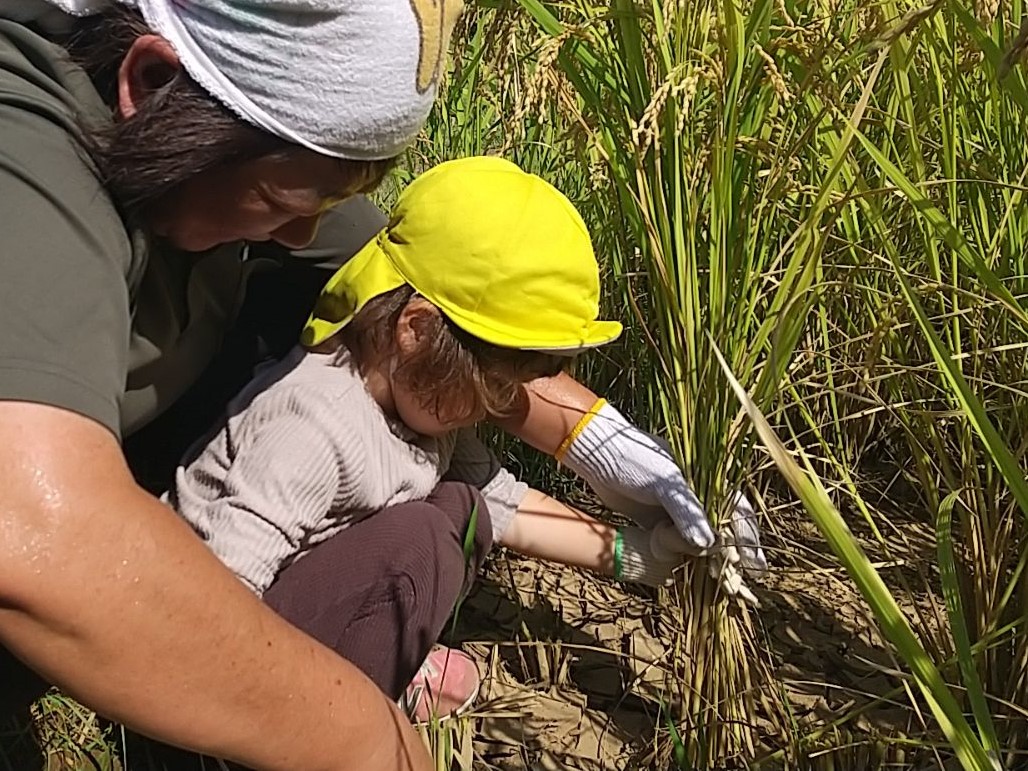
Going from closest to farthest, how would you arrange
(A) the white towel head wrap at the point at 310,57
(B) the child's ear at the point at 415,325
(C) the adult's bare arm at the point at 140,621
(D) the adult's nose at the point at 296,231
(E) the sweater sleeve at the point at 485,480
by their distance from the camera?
(C) the adult's bare arm at the point at 140,621 → (A) the white towel head wrap at the point at 310,57 → (D) the adult's nose at the point at 296,231 → (B) the child's ear at the point at 415,325 → (E) the sweater sleeve at the point at 485,480

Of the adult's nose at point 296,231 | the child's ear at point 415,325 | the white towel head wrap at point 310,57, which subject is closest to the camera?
the white towel head wrap at point 310,57

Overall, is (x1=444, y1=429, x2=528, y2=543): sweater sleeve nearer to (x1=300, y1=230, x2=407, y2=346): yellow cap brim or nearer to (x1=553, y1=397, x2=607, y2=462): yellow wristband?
(x1=553, y1=397, x2=607, y2=462): yellow wristband

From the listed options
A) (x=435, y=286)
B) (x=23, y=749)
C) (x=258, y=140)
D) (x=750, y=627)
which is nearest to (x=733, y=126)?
(x=435, y=286)

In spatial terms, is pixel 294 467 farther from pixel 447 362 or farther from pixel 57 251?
pixel 57 251

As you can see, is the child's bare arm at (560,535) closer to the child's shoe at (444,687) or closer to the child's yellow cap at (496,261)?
the child's shoe at (444,687)

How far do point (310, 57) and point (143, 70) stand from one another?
0.51 ft

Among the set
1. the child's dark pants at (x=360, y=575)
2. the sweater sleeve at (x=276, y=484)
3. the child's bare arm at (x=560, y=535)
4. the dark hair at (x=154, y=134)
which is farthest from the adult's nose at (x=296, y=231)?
the child's bare arm at (x=560, y=535)

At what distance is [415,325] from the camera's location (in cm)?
137

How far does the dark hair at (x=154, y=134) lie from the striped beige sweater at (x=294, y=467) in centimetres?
33

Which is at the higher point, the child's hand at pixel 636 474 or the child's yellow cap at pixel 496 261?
the child's yellow cap at pixel 496 261

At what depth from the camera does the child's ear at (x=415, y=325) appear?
136 cm

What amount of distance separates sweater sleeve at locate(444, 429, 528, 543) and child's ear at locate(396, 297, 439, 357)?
316mm

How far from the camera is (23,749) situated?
1.44m

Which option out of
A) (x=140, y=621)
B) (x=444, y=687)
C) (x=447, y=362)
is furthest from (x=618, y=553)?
(x=140, y=621)
